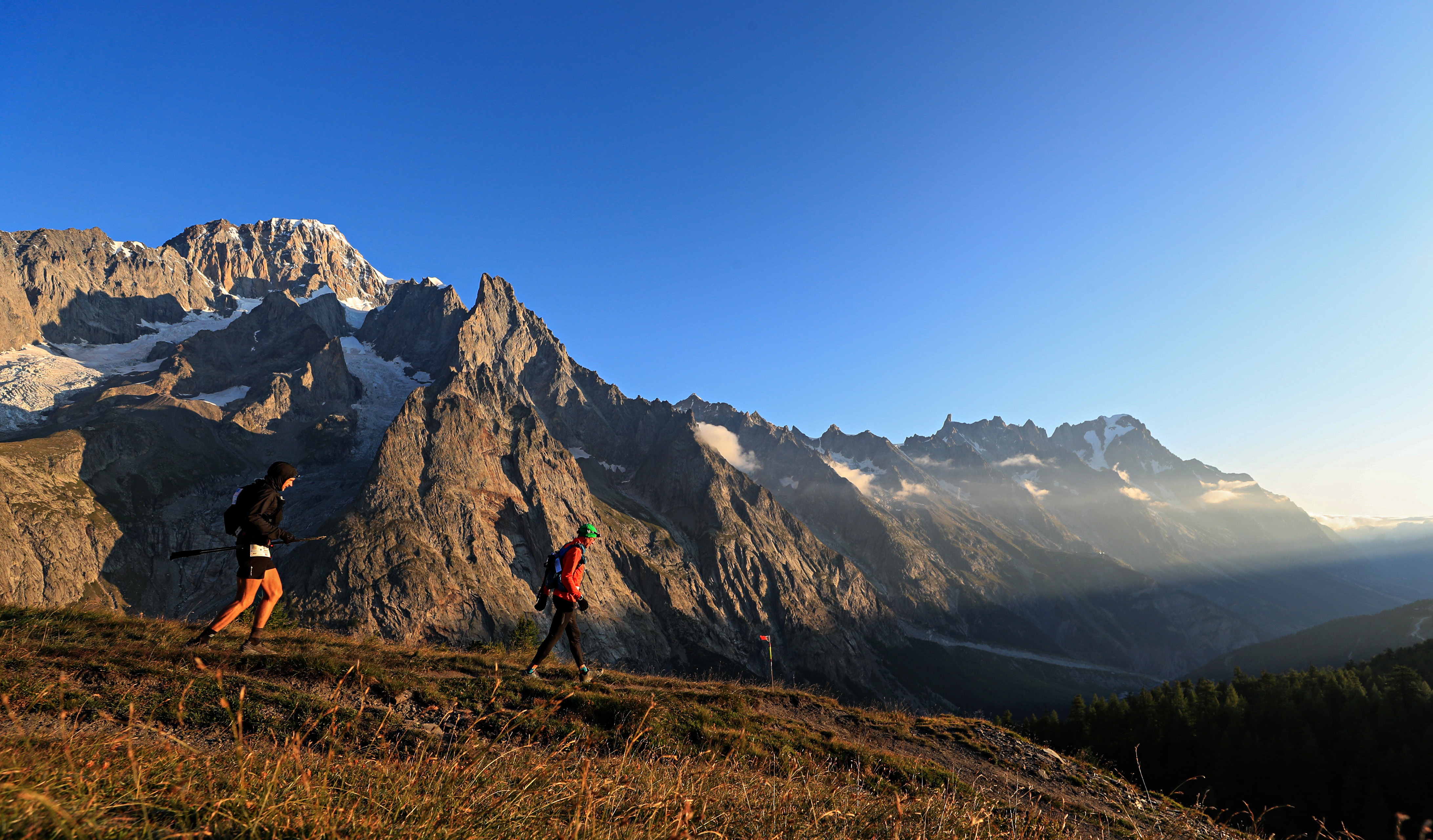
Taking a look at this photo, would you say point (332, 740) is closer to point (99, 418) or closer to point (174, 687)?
point (174, 687)

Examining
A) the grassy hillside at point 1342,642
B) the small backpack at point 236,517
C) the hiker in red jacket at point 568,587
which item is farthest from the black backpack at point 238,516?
the grassy hillside at point 1342,642

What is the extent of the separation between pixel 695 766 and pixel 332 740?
464 cm

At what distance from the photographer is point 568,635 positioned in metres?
12.3

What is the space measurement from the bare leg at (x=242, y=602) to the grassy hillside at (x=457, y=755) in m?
0.73

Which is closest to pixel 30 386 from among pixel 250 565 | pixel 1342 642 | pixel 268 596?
pixel 268 596

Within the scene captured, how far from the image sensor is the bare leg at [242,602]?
10.1 meters

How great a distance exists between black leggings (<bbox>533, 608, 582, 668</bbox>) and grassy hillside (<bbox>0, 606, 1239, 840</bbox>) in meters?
0.69

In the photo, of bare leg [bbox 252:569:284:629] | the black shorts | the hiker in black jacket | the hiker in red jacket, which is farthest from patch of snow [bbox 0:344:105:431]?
the hiker in red jacket

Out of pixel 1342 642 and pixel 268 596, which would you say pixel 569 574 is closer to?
pixel 268 596

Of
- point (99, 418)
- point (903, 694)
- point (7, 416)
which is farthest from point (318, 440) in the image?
point (903, 694)

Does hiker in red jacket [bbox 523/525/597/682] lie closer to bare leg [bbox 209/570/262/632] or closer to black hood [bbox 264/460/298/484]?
bare leg [bbox 209/570/262/632]

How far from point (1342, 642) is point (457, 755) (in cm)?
22301

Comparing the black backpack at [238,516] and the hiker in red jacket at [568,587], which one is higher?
the black backpack at [238,516]

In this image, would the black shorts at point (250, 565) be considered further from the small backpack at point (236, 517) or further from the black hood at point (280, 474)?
the black hood at point (280, 474)
